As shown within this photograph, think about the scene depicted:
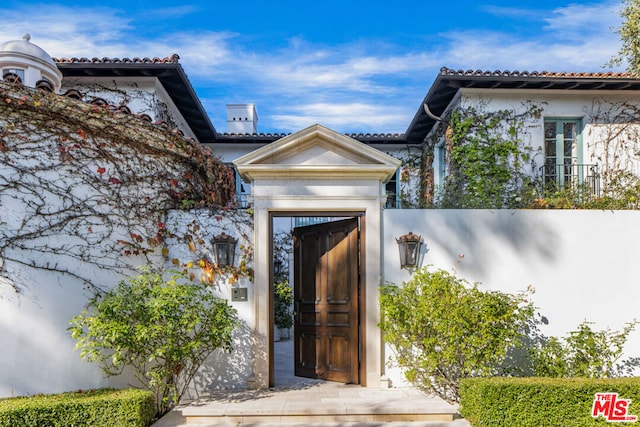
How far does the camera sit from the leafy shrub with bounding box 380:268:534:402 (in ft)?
20.8

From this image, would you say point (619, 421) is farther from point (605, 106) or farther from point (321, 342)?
point (605, 106)

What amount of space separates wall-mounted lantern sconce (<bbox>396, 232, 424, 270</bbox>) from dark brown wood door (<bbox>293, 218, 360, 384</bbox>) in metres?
0.65

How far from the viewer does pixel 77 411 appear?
533 centimetres

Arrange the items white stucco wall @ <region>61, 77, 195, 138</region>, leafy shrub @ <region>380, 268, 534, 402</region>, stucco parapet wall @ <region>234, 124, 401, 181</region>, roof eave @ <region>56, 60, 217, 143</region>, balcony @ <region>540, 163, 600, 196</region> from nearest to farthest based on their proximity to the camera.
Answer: leafy shrub @ <region>380, 268, 534, 402</region>, stucco parapet wall @ <region>234, 124, 401, 181</region>, roof eave @ <region>56, 60, 217, 143</region>, white stucco wall @ <region>61, 77, 195, 138</region>, balcony @ <region>540, 163, 600, 196</region>

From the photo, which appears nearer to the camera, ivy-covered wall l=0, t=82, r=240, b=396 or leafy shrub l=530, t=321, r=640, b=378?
ivy-covered wall l=0, t=82, r=240, b=396

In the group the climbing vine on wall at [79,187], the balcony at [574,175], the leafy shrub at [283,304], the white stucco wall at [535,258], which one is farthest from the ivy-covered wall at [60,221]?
the balcony at [574,175]

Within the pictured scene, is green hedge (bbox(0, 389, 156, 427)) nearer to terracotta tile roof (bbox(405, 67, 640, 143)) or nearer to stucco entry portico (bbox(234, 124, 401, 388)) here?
stucco entry portico (bbox(234, 124, 401, 388))

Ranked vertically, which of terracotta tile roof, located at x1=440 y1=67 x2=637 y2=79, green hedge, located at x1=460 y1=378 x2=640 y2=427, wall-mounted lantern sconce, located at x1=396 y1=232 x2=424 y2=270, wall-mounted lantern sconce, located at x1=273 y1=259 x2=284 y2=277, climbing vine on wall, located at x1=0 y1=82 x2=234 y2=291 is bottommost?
green hedge, located at x1=460 y1=378 x2=640 y2=427

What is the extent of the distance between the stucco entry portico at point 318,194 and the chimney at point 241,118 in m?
8.83

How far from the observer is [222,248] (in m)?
7.09

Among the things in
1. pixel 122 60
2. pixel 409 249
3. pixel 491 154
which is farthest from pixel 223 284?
pixel 491 154

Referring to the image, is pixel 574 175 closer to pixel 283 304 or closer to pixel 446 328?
pixel 446 328

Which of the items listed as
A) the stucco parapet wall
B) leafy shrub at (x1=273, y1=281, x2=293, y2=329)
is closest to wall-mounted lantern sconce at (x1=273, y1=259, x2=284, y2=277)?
leafy shrub at (x1=273, y1=281, x2=293, y2=329)

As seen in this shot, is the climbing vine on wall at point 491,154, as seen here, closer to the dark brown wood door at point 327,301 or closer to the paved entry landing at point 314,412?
the dark brown wood door at point 327,301
